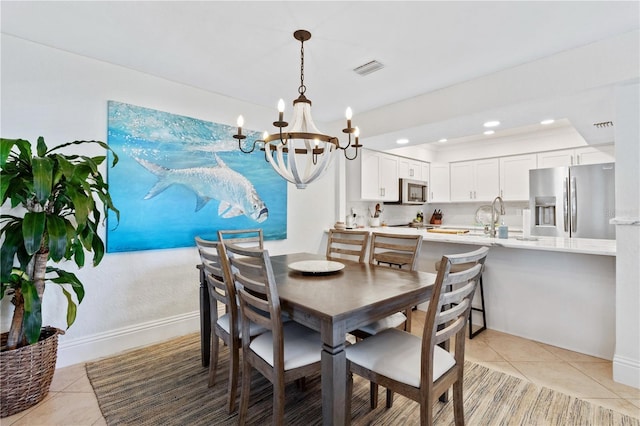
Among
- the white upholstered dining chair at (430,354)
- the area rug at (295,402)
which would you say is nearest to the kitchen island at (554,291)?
the area rug at (295,402)

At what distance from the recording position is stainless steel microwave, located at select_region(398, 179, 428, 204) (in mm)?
5211

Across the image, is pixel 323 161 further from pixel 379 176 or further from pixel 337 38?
pixel 379 176

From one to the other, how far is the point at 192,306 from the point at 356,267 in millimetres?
1856

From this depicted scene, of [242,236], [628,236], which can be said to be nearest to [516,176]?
[628,236]

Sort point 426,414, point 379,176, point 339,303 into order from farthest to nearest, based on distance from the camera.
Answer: point 379,176
point 339,303
point 426,414

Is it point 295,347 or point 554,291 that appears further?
point 554,291

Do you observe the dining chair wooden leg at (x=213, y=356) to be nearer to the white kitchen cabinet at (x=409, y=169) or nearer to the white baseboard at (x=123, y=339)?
the white baseboard at (x=123, y=339)

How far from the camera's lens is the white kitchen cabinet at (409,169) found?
208 inches

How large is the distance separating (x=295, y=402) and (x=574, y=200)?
173 inches

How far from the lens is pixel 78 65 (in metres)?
2.46

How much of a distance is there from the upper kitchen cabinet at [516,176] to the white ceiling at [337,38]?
7.32 feet

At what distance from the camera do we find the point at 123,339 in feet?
8.76

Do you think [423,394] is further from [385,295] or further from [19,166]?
[19,166]

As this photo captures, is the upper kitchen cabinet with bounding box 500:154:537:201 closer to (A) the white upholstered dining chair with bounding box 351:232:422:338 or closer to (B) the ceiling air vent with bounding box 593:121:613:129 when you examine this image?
(B) the ceiling air vent with bounding box 593:121:613:129
